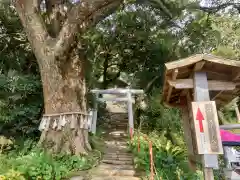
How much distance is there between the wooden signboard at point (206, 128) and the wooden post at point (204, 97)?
4.8 inches

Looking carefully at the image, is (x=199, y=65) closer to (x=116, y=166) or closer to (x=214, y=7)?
(x=116, y=166)

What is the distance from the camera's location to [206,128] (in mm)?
3539

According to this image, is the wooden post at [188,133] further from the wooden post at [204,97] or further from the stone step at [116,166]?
the wooden post at [204,97]

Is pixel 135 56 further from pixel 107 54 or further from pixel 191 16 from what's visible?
pixel 191 16

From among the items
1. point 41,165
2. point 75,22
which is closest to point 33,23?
point 75,22

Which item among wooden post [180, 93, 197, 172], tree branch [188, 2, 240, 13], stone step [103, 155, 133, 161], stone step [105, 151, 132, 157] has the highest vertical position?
tree branch [188, 2, 240, 13]

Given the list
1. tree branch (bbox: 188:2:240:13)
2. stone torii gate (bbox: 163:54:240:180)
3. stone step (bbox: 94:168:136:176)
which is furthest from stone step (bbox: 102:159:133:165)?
tree branch (bbox: 188:2:240:13)

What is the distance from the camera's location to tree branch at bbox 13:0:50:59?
21.5 ft

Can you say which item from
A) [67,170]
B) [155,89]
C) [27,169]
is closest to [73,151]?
[67,170]

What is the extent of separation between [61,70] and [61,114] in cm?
128

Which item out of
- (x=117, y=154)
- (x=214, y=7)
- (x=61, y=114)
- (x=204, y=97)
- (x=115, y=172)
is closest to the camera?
(x=204, y=97)

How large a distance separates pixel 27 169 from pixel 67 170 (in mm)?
1016

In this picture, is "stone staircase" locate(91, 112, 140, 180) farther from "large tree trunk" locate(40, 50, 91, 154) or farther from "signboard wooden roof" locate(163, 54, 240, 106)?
"signboard wooden roof" locate(163, 54, 240, 106)

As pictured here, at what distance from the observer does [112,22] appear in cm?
1329
